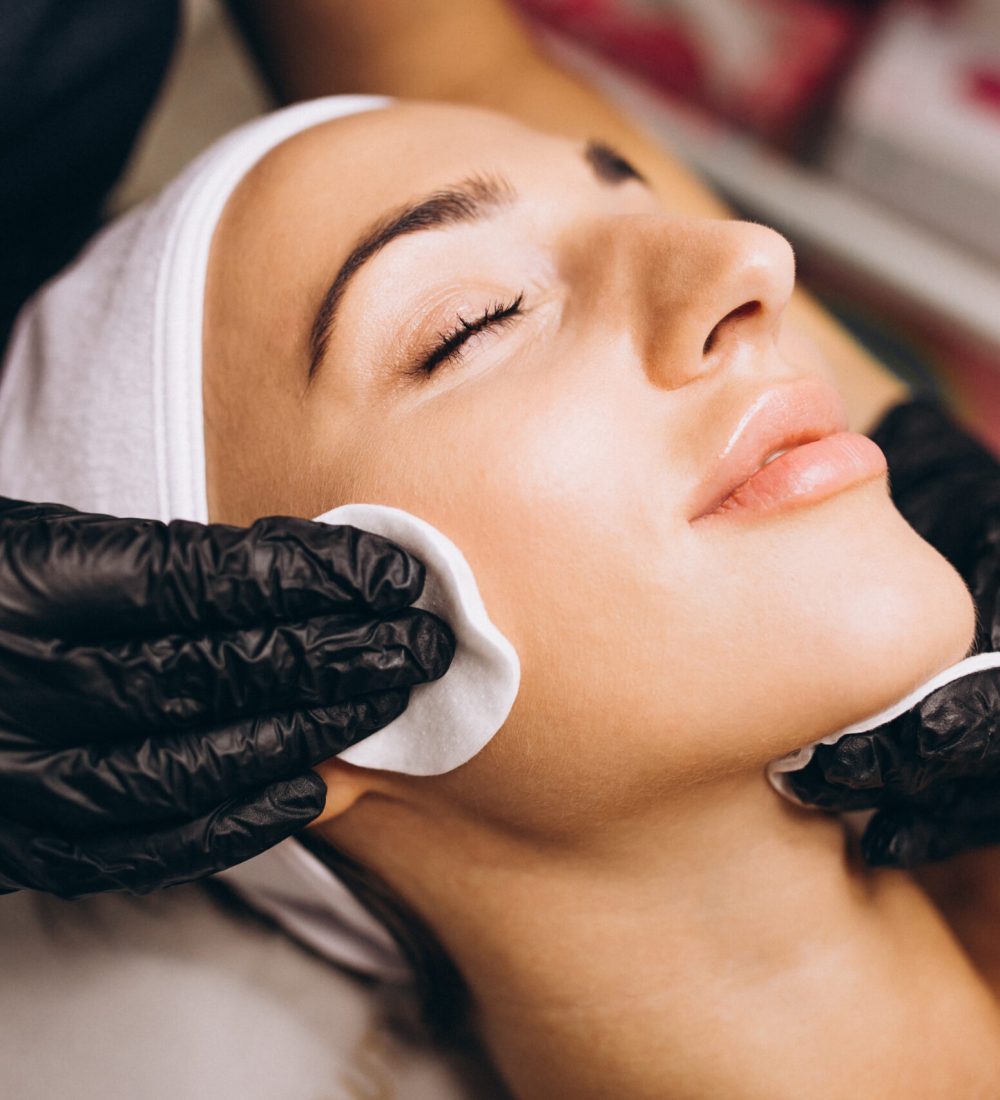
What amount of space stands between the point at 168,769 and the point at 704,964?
53 cm

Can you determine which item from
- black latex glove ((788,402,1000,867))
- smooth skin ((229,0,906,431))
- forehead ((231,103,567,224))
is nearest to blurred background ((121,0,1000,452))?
smooth skin ((229,0,906,431))

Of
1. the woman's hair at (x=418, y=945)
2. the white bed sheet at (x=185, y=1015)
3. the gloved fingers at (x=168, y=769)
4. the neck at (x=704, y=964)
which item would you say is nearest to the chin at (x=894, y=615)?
the neck at (x=704, y=964)

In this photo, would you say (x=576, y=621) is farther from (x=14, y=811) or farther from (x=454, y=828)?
(x=14, y=811)

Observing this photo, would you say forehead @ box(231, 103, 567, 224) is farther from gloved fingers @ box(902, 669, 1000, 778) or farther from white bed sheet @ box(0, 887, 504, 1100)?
white bed sheet @ box(0, 887, 504, 1100)

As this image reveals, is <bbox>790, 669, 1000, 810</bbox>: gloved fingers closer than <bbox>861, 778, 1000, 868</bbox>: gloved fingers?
Yes

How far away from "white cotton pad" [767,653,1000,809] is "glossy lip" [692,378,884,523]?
19 centimetres

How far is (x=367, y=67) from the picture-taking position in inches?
63.8

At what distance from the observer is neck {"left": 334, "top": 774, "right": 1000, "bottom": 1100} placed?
88cm

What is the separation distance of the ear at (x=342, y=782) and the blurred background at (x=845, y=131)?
1.33 metres

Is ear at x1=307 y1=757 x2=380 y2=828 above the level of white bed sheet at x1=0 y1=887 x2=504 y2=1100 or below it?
above

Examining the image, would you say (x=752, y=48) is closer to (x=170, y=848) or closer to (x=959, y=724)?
(x=959, y=724)

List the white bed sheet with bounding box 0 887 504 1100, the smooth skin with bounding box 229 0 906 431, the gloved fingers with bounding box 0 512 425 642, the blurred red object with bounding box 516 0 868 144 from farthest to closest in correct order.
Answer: the blurred red object with bounding box 516 0 868 144, the smooth skin with bounding box 229 0 906 431, the white bed sheet with bounding box 0 887 504 1100, the gloved fingers with bounding box 0 512 425 642

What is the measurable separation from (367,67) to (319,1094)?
5.14 ft

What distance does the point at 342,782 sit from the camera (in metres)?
0.89
